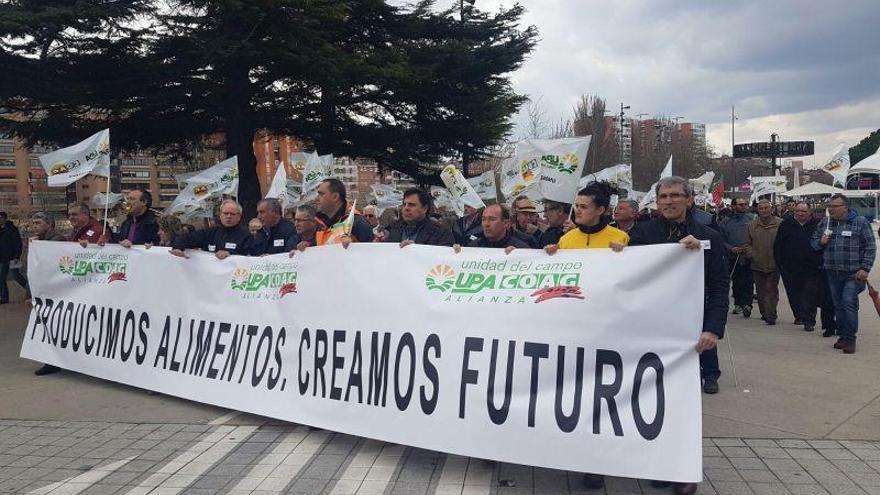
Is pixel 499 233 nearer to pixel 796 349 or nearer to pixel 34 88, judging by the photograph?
pixel 796 349

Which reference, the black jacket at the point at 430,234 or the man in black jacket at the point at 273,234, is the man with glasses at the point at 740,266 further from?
the man in black jacket at the point at 273,234

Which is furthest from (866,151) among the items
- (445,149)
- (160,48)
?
(160,48)

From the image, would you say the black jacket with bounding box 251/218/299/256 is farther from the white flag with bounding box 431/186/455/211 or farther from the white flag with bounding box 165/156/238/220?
the white flag with bounding box 431/186/455/211

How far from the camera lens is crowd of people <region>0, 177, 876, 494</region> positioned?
14.8 ft

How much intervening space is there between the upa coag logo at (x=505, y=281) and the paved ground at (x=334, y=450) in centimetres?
115

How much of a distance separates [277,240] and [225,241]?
1.75 feet

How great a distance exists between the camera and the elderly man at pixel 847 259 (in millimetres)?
7277

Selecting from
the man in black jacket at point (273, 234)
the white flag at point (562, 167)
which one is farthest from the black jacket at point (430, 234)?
the white flag at point (562, 167)

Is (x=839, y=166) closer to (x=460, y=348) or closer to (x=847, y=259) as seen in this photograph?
(x=847, y=259)

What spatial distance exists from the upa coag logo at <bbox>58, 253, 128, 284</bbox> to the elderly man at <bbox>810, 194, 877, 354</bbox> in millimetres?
8108

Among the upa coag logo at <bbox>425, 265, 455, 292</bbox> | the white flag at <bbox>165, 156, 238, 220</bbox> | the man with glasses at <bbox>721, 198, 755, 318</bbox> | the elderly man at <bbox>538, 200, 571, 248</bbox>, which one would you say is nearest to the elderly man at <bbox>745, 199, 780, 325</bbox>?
the man with glasses at <bbox>721, 198, 755, 318</bbox>

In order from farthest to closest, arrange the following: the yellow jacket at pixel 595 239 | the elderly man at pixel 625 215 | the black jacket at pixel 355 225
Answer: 1. the elderly man at pixel 625 215
2. the black jacket at pixel 355 225
3. the yellow jacket at pixel 595 239

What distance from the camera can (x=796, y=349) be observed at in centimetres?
756

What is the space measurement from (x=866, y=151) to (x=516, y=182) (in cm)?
6538
